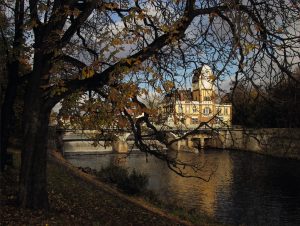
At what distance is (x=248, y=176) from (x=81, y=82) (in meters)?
25.4

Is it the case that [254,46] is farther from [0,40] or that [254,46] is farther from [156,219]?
[0,40]

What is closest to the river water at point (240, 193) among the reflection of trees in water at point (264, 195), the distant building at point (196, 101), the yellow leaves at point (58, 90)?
the reflection of trees in water at point (264, 195)

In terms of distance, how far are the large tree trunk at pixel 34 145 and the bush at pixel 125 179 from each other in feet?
34.3

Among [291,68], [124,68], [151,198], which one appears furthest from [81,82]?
[151,198]

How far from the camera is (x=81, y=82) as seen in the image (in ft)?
27.1

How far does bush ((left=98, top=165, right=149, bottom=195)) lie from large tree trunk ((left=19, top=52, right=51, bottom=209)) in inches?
412

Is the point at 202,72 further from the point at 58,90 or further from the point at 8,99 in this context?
the point at 8,99

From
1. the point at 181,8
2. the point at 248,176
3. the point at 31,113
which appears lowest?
the point at 248,176

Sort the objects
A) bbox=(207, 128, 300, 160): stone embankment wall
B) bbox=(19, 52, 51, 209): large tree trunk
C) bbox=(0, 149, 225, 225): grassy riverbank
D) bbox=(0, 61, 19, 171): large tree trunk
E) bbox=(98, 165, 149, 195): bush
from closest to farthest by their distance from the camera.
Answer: bbox=(0, 149, 225, 225): grassy riverbank < bbox=(19, 52, 51, 209): large tree trunk < bbox=(207, 128, 300, 160): stone embankment wall < bbox=(0, 61, 19, 171): large tree trunk < bbox=(98, 165, 149, 195): bush

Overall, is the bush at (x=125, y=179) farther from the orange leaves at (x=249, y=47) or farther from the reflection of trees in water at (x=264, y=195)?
the orange leaves at (x=249, y=47)

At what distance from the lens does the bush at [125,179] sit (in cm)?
1916

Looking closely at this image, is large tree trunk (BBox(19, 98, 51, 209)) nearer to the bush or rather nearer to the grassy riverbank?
the grassy riverbank

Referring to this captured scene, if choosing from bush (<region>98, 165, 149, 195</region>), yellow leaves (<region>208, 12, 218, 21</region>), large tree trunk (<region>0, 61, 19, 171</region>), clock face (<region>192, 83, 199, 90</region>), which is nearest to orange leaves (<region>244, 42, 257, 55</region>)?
yellow leaves (<region>208, 12, 218, 21</region>)

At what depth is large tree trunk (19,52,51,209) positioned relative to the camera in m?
8.23
